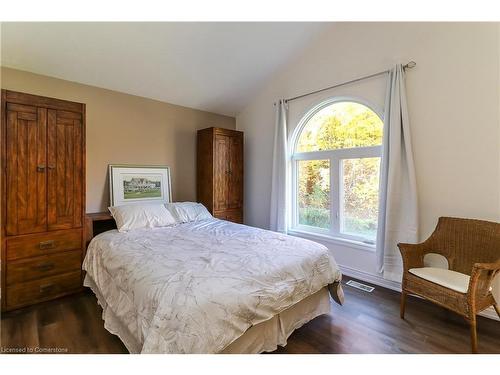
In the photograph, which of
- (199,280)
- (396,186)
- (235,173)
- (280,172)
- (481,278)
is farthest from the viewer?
(235,173)

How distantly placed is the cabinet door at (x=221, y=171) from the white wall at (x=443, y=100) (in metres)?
1.74

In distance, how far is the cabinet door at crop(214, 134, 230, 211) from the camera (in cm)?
372

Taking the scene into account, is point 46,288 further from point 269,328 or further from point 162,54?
point 162,54

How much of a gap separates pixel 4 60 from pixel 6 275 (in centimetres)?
209

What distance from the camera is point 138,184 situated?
3.30 meters

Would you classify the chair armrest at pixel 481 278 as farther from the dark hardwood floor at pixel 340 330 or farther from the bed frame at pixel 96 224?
the bed frame at pixel 96 224

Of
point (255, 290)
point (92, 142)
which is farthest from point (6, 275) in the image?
point (255, 290)

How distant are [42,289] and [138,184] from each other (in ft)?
4.93

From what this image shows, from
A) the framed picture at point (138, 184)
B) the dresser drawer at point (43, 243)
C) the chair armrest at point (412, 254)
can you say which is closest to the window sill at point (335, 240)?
the chair armrest at point (412, 254)

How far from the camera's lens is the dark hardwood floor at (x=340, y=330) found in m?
1.69

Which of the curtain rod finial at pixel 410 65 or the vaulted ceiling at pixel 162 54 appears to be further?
the curtain rod finial at pixel 410 65

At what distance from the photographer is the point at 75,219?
8.18 ft

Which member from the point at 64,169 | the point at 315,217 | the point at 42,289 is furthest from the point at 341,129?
the point at 42,289
